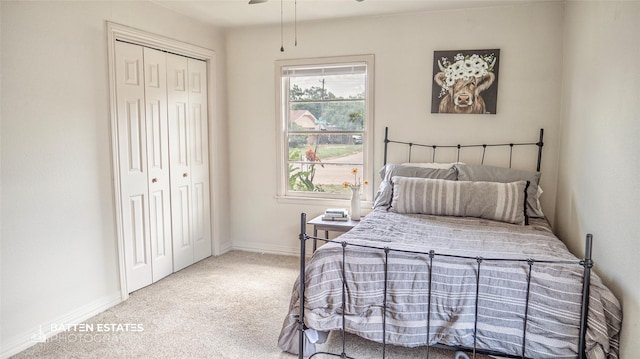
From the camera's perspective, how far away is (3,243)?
93.5 inches

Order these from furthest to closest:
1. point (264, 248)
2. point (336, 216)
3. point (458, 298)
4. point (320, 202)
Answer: point (264, 248)
point (320, 202)
point (336, 216)
point (458, 298)

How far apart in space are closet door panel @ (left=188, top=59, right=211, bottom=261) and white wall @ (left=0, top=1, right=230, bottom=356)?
821 millimetres

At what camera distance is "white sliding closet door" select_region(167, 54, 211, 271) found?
3.72 m

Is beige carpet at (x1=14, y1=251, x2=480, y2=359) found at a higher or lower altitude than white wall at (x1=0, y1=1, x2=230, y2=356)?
lower

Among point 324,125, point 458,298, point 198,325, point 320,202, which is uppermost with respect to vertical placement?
point 324,125

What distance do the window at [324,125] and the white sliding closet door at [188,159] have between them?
0.78 m

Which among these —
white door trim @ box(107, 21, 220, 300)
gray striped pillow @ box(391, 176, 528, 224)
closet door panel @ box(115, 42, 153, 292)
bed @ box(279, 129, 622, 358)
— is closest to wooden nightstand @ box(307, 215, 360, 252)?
gray striped pillow @ box(391, 176, 528, 224)

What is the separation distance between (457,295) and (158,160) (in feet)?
8.76

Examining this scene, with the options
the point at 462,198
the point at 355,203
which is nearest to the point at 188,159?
the point at 355,203

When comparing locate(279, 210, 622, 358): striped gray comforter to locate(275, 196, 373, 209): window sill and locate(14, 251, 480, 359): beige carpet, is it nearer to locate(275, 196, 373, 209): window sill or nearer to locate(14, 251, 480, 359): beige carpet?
locate(14, 251, 480, 359): beige carpet

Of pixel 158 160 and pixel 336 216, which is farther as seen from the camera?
pixel 336 216

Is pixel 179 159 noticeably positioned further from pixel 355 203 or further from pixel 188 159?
pixel 355 203

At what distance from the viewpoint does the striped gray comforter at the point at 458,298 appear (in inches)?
73.3

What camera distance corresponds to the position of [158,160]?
354cm
